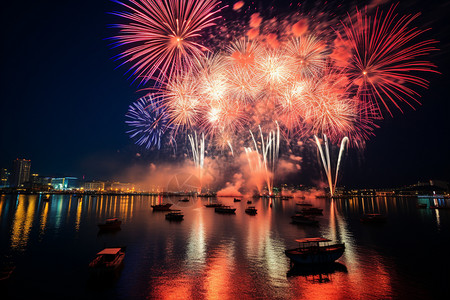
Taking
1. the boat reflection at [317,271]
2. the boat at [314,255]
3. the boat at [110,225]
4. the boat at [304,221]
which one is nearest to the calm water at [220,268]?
the boat reflection at [317,271]

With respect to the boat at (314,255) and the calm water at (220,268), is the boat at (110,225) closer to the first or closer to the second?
the calm water at (220,268)

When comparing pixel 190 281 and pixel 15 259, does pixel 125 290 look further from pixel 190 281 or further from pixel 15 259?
pixel 15 259

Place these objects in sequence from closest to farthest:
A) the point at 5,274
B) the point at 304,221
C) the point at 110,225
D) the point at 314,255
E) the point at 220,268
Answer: the point at 5,274 < the point at 220,268 < the point at 314,255 < the point at 110,225 < the point at 304,221

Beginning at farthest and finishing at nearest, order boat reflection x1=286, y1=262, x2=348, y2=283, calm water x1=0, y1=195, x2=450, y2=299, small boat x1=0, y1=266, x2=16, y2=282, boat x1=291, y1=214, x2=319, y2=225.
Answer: boat x1=291, y1=214, x2=319, y2=225 → boat reflection x1=286, y1=262, x2=348, y2=283 → calm water x1=0, y1=195, x2=450, y2=299 → small boat x1=0, y1=266, x2=16, y2=282

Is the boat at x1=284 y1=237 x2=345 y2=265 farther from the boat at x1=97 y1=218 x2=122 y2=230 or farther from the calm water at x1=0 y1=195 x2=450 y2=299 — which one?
the boat at x1=97 y1=218 x2=122 y2=230

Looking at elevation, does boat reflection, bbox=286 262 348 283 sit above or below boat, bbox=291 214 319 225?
below

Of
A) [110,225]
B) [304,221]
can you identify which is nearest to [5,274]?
[110,225]

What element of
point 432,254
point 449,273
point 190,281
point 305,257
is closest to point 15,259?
point 190,281

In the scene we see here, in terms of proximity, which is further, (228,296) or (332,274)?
(332,274)

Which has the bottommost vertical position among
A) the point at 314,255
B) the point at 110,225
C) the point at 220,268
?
the point at 220,268

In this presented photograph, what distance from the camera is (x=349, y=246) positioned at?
31297mm

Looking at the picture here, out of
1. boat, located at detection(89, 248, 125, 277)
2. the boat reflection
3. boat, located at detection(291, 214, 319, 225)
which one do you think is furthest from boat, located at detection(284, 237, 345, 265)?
boat, located at detection(291, 214, 319, 225)

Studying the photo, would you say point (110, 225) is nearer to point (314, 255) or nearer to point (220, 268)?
point (220, 268)

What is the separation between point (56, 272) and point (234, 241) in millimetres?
20434
